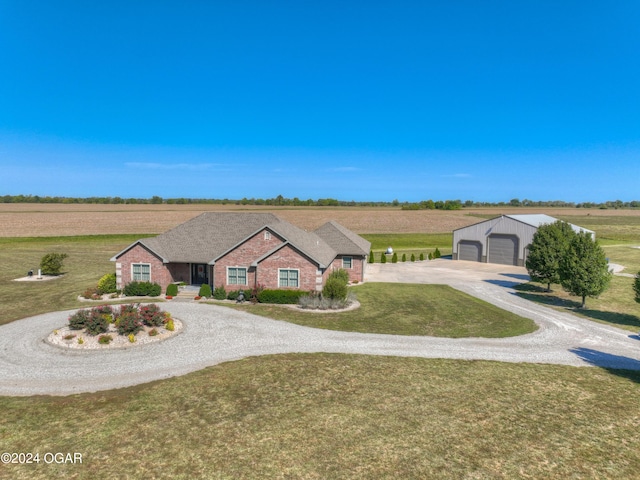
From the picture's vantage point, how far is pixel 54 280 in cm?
3428

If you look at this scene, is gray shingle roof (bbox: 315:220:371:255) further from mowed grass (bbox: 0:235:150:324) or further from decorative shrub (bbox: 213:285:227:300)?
mowed grass (bbox: 0:235:150:324)

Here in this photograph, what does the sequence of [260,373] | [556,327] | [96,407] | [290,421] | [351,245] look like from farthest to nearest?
[351,245] → [556,327] → [260,373] → [96,407] → [290,421]

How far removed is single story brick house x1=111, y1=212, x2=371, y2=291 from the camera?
27.9 m

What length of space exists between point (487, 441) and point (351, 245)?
1045 inches

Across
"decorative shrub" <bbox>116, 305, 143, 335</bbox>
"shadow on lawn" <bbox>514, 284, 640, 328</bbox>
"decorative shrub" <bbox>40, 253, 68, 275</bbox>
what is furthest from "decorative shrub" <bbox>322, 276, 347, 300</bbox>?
"decorative shrub" <bbox>40, 253, 68, 275</bbox>

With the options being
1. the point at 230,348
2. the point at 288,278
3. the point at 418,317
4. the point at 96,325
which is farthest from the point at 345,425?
the point at 288,278

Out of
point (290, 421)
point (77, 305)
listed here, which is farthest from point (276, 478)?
point (77, 305)

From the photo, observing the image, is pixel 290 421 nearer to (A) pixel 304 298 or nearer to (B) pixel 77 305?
(A) pixel 304 298

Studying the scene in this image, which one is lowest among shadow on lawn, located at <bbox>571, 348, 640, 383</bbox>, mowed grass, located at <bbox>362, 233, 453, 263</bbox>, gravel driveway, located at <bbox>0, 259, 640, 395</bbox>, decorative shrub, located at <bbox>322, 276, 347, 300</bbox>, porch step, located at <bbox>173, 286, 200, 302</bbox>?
shadow on lawn, located at <bbox>571, 348, 640, 383</bbox>

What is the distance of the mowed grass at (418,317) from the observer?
20.7 m

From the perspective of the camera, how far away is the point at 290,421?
37.0 feet

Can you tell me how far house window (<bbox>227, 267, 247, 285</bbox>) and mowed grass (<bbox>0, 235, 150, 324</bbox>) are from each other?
1028 centimetres

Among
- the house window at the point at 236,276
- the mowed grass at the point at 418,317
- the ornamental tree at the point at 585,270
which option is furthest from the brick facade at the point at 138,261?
the ornamental tree at the point at 585,270

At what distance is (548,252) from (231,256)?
25.7 m
